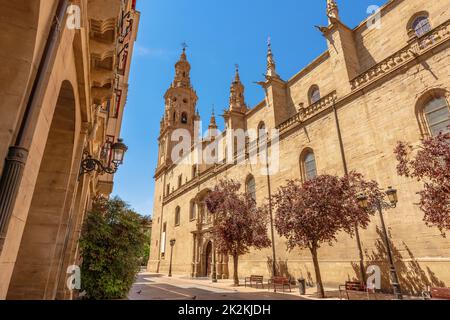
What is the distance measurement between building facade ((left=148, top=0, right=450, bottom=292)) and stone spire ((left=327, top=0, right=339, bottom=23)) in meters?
0.07

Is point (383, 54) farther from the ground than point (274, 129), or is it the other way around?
point (383, 54)

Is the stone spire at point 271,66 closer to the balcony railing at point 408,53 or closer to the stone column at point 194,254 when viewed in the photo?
the balcony railing at point 408,53

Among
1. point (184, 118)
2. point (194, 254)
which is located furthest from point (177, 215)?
point (184, 118)

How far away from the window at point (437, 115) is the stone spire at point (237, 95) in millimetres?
17866

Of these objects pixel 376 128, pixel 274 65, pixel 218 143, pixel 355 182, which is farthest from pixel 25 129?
pixel 218 143

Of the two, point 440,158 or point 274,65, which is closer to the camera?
point 440,158

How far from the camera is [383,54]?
15.5 metres

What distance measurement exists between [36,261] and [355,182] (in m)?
11.7

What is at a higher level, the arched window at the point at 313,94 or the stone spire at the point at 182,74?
the stone spire at the point at 182,74

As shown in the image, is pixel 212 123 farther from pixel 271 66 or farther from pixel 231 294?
pixel 231 294

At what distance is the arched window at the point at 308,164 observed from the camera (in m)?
16.5

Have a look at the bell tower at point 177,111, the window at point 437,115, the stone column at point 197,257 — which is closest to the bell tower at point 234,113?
the stone column at point 197,257

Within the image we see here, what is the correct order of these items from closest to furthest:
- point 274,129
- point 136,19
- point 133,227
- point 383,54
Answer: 1. point 133,227
2. point 136,19
3. point 383,54
4. point 274,129
